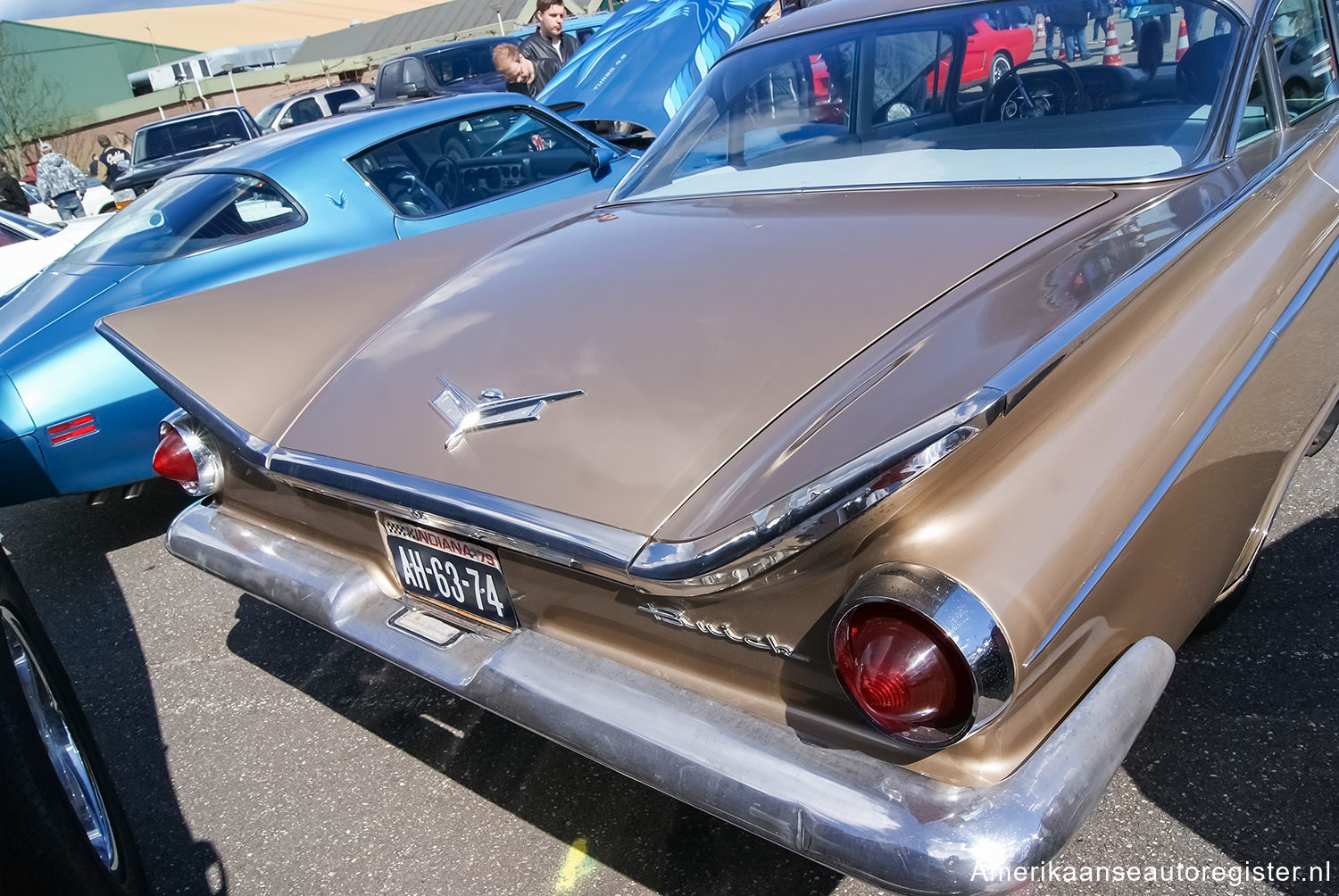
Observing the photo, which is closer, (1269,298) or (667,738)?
(667,738)

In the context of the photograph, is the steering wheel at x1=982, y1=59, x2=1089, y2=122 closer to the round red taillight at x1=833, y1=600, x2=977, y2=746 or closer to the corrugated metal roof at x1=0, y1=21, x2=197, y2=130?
the round red taillight at x1=833, y1=600, x2=977, y2=746

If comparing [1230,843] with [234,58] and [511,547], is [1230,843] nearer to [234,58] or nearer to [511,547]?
[511,547]

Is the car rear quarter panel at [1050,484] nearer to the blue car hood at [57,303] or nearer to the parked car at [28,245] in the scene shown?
the blue car hood at [57,303]

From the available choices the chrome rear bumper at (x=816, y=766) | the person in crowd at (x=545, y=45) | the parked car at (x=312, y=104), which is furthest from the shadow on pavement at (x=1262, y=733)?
the parked car at (x=312, y=104)

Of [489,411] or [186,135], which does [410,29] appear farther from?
[489,411]

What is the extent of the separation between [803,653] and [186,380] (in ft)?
5.30

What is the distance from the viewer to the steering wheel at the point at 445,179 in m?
4.59

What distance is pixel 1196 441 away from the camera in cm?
162

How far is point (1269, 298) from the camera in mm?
1929

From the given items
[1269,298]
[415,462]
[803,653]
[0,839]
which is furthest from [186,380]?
[1269,298]

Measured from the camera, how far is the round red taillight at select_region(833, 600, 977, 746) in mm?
1290

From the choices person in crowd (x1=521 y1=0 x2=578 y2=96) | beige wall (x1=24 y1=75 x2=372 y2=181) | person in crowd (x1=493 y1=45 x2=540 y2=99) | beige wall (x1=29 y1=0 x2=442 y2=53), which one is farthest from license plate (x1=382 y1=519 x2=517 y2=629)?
beige wall (x1=29 y1=0 x2=442 y2=53)

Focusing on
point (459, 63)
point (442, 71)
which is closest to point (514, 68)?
point (442, 71)

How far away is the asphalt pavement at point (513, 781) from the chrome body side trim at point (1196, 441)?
763 millimetres
